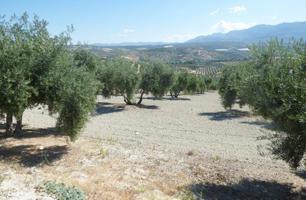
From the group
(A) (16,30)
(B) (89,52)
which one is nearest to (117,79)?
(B) (89,52)

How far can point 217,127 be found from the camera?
145 feet

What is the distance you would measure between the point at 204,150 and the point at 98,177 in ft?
39.7

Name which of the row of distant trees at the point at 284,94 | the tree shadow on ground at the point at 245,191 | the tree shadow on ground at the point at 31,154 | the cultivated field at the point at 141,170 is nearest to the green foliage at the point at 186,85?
the cultivated field at the point at 141,170

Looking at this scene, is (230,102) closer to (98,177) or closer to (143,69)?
(143,69)

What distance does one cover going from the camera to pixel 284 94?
60.3 ft

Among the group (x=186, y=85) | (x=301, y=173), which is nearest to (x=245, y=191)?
(x=301, y=173)

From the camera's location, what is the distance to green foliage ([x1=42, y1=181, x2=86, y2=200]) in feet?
51.1

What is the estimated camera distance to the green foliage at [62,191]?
15569mm

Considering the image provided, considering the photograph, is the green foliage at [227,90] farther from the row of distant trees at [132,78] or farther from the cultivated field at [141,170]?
the cultivated field at [141,170]

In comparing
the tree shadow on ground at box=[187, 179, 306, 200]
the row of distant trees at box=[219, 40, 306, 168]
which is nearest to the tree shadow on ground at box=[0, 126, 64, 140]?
the tree shadow on ground at box=[187, 179, 306, 200]

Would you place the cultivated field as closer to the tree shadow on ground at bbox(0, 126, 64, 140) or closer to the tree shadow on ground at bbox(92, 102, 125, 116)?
the tree shadow on ground at bbox(0, 126, 64, 140)

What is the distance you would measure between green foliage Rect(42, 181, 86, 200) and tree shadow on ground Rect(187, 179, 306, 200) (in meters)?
5.29

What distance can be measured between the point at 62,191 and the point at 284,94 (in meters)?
10.3

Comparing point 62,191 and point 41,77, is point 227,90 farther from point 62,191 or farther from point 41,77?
point 62,191
